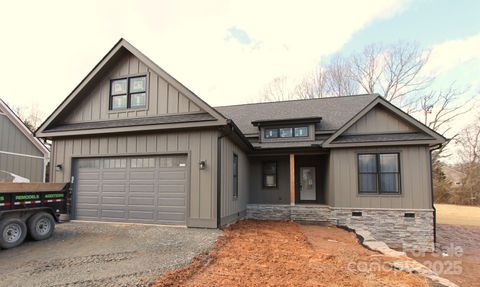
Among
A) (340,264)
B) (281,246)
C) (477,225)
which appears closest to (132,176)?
(281,246)

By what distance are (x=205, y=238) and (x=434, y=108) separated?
27.9m

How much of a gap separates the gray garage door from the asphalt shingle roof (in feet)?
20.7

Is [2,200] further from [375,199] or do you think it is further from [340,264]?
[375,199]

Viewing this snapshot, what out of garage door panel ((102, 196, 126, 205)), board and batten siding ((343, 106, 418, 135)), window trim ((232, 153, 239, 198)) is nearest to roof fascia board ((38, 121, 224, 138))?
garage door panel ((102, 196, 126, 205))

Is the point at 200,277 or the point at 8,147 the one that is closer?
the point at 200,277

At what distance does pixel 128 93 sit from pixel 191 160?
3468 millimetres

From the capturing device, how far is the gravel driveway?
14.6 ft

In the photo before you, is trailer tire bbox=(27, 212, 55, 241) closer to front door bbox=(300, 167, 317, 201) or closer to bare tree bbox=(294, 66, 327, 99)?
front door bbox=(300, 167, 317, 201)

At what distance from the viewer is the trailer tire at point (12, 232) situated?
19.8ft

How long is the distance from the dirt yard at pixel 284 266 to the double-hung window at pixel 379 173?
373cm

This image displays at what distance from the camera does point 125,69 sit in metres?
9.89

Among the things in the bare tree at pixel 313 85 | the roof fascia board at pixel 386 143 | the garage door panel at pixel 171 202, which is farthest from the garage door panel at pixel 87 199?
the bare tree at pixel 313 85

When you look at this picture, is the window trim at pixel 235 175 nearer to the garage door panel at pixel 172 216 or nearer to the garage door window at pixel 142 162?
the garage door panel at pixel 172 216

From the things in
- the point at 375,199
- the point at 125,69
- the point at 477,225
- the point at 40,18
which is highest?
the point at 40,18
